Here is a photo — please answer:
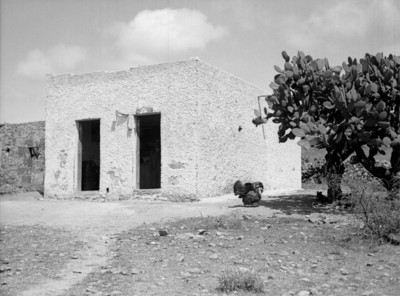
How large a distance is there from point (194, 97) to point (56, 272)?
846 centimetres

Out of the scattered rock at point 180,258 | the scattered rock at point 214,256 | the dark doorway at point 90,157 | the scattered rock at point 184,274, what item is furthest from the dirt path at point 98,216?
the dark doorway at point 90,157

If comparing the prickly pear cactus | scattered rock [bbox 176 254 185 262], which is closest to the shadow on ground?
the prickly pear cactus

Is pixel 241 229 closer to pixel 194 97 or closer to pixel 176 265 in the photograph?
pixel 176 265

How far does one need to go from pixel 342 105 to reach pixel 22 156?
12976 mm

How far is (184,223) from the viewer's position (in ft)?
29.2

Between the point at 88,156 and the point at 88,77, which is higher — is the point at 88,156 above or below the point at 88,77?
below

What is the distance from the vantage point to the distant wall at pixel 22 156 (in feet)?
57.8

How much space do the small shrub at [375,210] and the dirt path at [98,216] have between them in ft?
8.59

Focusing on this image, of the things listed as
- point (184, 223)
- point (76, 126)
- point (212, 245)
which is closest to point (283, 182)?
point (76, 126)

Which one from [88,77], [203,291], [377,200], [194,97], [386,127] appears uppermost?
[88,77]

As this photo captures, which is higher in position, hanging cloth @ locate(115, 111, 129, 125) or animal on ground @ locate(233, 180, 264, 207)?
hanging cloth @ locate(115, 111, 129, 125)

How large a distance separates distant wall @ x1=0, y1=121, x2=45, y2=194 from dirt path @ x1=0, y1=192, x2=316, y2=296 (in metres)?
4.50

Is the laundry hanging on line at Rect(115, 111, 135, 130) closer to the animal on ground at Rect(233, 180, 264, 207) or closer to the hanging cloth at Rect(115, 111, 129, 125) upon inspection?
the hanging cloth at Rect(115, 111, 129, 125)

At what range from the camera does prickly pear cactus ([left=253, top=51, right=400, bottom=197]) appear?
10289 mm
